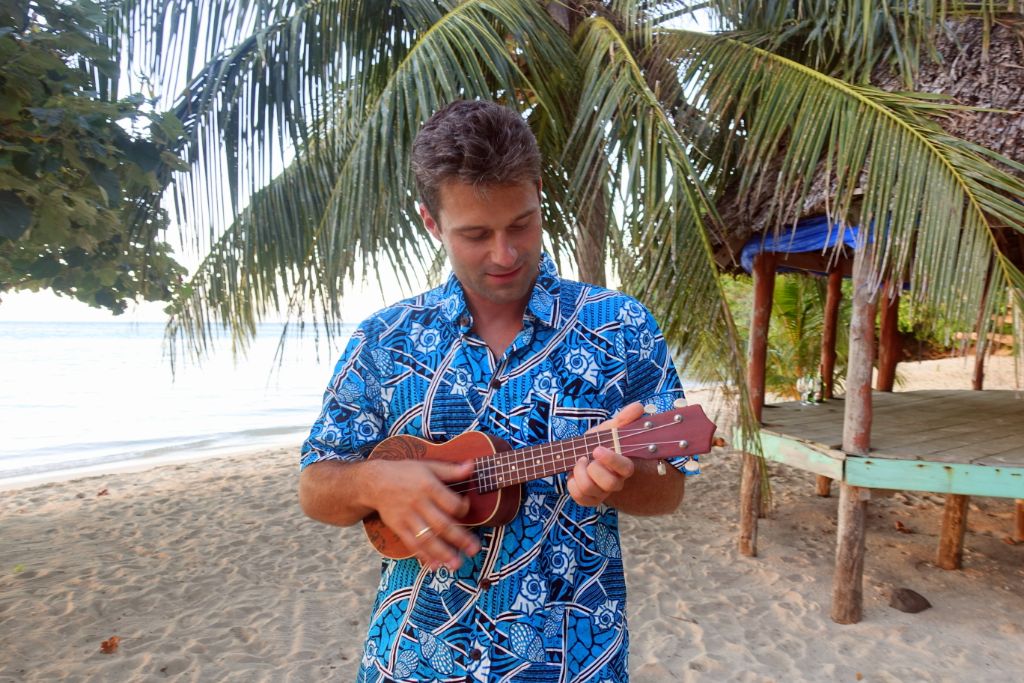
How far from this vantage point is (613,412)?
1303 millimetres

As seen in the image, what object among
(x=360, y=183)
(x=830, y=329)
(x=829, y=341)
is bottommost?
(x=829, y=341)

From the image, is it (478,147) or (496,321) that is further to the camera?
(496,321)

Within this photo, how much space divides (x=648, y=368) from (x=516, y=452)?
0.97 ft

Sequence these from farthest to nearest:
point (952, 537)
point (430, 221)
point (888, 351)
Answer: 1. point (888, 351)
2. point (952, 537)
3. point (430, 221)

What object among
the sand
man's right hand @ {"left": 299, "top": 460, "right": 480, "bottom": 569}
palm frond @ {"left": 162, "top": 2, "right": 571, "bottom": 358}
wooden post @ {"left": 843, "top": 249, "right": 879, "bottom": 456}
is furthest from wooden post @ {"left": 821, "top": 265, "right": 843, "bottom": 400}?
man's right hand @ {"left": 299, "top": 460, "right": 480, "bottom": 569}

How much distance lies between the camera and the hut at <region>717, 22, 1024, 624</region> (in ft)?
12.7

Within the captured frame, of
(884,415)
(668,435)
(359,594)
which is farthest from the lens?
(884,415)

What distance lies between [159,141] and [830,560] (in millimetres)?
5578

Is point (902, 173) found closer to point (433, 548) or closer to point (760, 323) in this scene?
point (760, 323)

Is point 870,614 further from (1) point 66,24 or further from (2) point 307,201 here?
(1) point 66,24

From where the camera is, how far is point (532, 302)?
51.8 inches

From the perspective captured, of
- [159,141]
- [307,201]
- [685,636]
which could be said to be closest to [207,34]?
[307,201]

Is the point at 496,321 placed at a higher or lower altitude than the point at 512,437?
higher

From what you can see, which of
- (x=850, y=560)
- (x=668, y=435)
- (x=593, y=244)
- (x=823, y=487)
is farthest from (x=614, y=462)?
(x=823, y=487)
